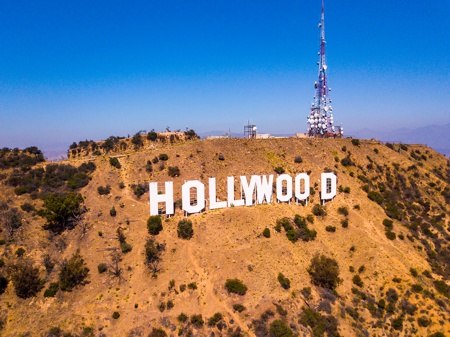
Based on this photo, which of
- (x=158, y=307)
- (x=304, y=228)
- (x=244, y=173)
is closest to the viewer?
(x=158, y=307)

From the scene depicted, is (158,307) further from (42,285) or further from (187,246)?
(42,285)

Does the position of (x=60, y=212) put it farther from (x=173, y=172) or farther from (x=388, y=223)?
(x=388, y=223)

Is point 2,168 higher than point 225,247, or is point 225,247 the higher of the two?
point 2,168

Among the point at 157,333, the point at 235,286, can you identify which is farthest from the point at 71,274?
the point at 235,286

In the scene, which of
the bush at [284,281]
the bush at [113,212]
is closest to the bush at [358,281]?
the bush at [284,281]

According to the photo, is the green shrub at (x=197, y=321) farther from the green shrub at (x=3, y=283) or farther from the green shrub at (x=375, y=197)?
the green shrub at (x=375, y=197)

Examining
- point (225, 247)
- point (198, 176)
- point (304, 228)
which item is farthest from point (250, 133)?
point (225, 247)
